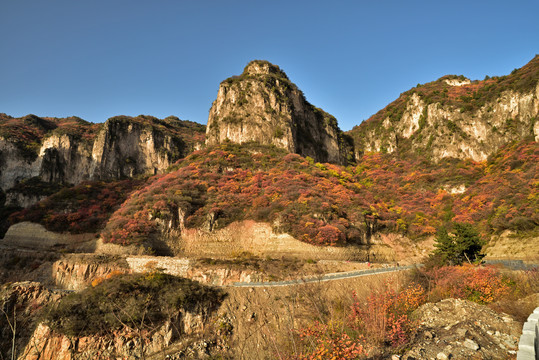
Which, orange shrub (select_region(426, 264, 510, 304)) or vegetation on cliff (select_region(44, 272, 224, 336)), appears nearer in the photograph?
orange shrub (select_region(426, 264, 510, 304))

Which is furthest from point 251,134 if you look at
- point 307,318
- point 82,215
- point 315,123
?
point 307,318

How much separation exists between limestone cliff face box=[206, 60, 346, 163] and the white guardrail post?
60.3m

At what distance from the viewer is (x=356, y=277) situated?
89.9ft

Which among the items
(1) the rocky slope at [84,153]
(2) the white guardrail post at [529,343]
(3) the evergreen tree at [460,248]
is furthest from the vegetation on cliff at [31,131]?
(2) the white guardrail post at [529,343]

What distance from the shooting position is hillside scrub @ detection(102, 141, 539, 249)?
39.3m

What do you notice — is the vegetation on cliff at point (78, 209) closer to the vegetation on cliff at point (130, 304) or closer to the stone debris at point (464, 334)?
the vegetation on cliff at point (130, 304)

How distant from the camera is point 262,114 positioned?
2798 inches

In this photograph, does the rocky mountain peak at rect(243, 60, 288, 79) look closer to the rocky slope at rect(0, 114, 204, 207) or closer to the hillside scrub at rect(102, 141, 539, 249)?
the hillside scrub at rect(102, 141, 539, 249)

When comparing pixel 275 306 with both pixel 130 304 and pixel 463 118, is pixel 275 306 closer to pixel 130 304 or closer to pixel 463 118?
pixel 130 304

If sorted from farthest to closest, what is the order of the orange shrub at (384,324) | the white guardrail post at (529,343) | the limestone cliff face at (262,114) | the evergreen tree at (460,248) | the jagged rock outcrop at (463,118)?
the limestone cliff face at (262,114) < the jagged rock outcrop at (463,118) < the evergreen tree at (460,248) < the orange shrub at (384,324) < the white guardrail post at (529,343)

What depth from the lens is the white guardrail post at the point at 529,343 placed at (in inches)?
311

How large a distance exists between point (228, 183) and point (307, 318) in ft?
101

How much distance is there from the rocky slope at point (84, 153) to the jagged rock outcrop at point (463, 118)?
228 feet

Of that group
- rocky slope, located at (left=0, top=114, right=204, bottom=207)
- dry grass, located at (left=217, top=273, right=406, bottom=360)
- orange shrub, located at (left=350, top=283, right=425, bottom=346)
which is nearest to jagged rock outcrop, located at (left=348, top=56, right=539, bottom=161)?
dry grass, located at (left=217, top=273, right=406, bottom=360)
